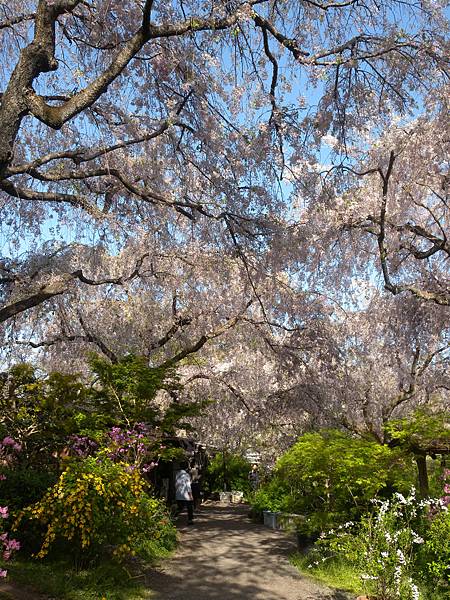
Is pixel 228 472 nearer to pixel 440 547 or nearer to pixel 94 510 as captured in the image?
pixel 94 510

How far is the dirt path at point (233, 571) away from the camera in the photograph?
7273 millimetres

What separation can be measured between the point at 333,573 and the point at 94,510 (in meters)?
3.73

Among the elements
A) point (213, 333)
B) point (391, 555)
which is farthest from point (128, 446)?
point (391, 555)

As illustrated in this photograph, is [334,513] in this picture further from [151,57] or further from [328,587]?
[151,57]

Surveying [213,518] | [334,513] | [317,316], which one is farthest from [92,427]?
[213,518]

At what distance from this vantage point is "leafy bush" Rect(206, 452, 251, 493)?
87.6 ft

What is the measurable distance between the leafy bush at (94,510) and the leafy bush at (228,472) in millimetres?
19498

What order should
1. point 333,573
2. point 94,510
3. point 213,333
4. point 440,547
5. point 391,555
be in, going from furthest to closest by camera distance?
point 213,333, point 333,573, point 94,510, point 440,547, point 391,555

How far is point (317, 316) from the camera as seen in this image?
13.2 m

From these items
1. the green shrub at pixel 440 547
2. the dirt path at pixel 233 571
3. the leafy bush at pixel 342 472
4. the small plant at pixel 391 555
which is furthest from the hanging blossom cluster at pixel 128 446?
the green shrub at pixel 440 547

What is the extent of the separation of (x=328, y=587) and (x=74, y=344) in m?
7.88

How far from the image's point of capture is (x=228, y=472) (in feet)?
88.4

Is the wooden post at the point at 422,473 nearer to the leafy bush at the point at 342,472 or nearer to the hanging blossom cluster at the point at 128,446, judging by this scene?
the leafy bush at the point at 342,472

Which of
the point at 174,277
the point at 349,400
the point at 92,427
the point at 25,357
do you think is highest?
the point at 174,277
